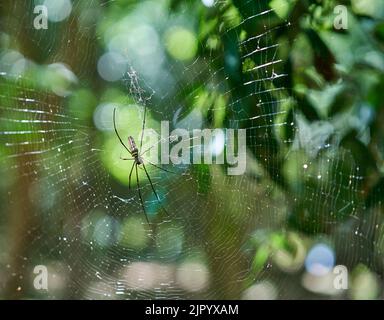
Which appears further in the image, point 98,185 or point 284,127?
point 98,185

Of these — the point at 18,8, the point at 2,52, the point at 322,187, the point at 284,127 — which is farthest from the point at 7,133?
the point at 322,187

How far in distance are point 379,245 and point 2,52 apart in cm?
93

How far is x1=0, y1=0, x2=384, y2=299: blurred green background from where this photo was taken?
1.40 meters

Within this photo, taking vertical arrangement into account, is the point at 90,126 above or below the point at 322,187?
above

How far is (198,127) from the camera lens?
1.44m

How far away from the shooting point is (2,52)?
1424mm

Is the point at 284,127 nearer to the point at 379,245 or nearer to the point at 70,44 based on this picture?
the point at 379,245

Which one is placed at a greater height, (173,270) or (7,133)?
(7,133)

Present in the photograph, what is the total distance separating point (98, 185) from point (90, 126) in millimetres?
135

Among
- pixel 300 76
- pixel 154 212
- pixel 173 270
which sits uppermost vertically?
pixel 300 76

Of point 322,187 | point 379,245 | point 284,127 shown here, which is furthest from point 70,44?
point 379,245

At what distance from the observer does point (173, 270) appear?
1.49 m

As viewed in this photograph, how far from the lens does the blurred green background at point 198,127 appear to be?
4.61ft

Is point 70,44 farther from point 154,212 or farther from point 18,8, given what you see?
point 154,212
